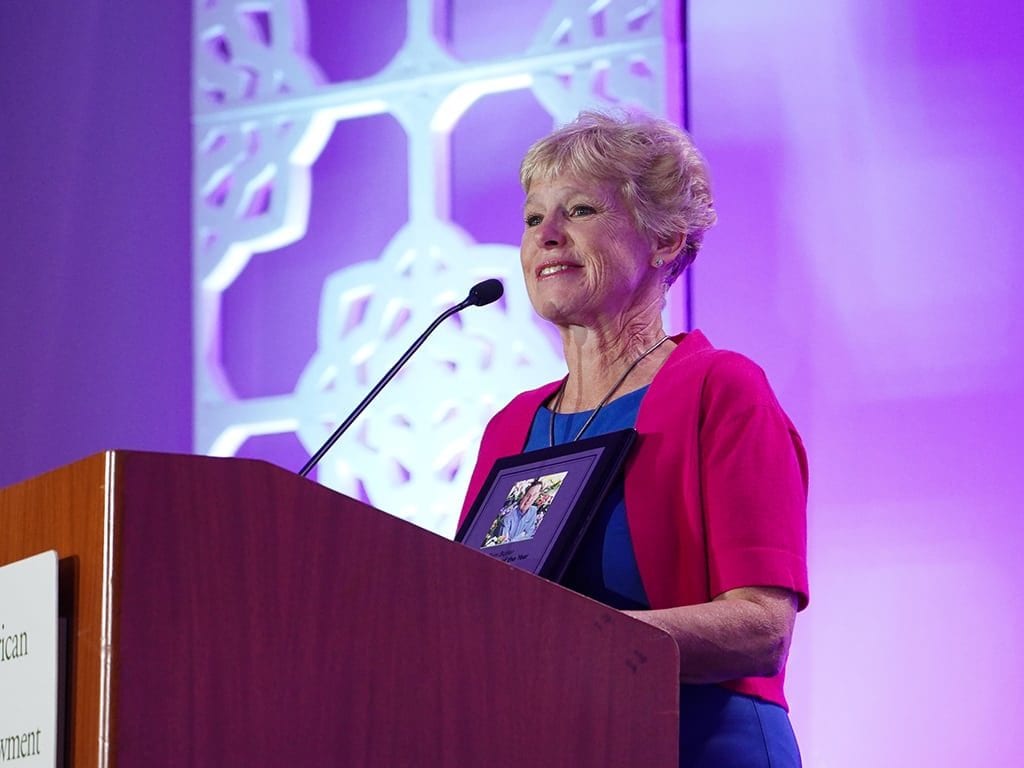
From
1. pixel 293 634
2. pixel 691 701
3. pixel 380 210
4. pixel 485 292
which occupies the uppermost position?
pixel 380 210

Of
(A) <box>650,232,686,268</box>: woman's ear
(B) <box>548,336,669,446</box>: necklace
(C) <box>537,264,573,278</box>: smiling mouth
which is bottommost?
(B) <box>548,336,669,446</box>: necklace

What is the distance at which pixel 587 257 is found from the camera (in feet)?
6.54

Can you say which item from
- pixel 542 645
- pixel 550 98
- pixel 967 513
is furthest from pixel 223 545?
pixel 550 98

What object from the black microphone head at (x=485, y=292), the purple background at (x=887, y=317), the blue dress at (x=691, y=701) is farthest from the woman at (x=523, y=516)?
the purple background at (x=887, y=317)

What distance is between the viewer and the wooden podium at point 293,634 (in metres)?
0.92

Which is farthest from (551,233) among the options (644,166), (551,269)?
(644,166)

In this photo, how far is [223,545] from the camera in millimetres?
967

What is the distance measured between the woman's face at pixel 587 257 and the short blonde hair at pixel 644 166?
19 millimetres

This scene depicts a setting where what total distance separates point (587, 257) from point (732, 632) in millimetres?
671

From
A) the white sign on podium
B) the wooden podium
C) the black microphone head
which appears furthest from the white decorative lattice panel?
the white sign on podium

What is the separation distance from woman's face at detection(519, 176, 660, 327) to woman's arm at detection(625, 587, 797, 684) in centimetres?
54

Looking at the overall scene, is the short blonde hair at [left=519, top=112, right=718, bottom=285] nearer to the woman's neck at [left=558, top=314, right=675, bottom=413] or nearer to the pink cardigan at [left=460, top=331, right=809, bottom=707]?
the woman's neck at [left=558, top=314, right=675, bottom=413]

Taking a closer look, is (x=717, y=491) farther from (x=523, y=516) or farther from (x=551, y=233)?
(x=551, y=233)

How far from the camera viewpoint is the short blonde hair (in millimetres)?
2004
